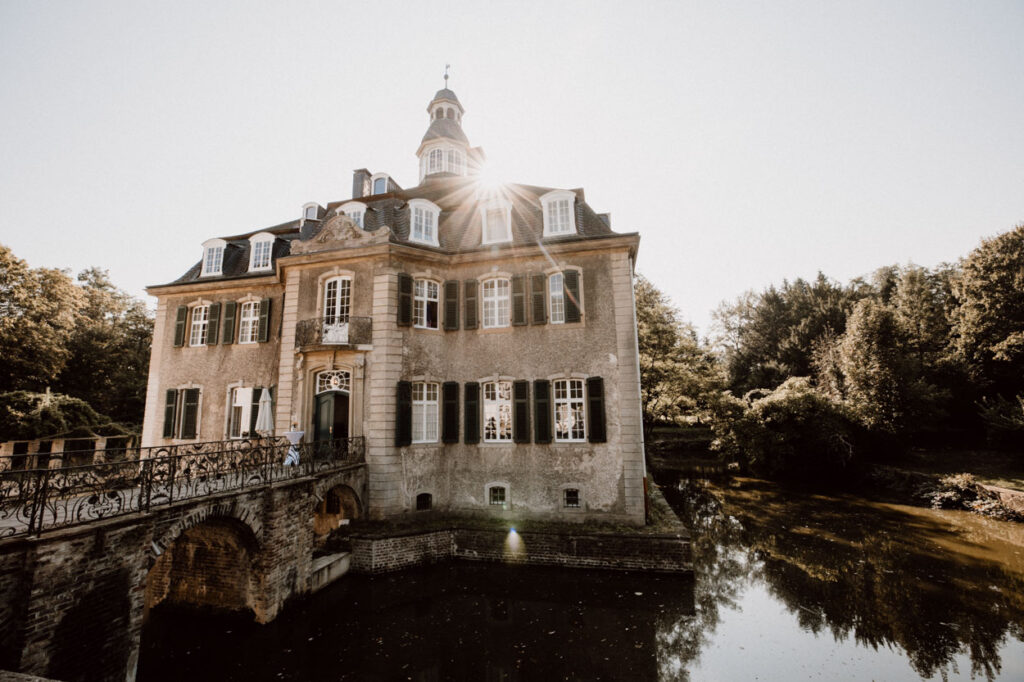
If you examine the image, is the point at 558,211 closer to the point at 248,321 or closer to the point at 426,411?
the point at 426,411

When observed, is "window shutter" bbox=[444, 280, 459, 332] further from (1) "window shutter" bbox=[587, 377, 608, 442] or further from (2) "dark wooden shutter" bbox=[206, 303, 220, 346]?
(2) "dark wooden shutter" bbox=[206, 303, 220, 346]

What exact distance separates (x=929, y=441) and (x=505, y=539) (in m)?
30.6

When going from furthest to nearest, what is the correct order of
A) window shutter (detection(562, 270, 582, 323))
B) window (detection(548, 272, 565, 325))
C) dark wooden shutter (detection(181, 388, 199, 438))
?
dark wooden shutter (detection(181, 388, 199, 438)) < window (detection(548, 272, 565, 325)) < window shutter (detection(562, 270, 582, 323))

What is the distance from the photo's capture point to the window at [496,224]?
15828 millimetres

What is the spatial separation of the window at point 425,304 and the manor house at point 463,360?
0.23 ft

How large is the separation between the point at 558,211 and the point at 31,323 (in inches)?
1154

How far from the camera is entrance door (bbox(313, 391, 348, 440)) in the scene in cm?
1448

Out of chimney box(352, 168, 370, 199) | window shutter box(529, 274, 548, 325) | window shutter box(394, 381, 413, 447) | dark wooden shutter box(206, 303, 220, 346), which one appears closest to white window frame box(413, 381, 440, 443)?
window shutter box(394, 381, 413, 447)

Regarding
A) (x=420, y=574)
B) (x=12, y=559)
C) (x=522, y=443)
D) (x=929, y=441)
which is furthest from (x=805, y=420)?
(x=12, y=559)

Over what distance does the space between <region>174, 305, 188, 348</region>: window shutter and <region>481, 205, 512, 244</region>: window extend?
12674mm

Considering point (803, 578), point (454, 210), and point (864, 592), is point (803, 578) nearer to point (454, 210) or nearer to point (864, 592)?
point (864, 592)

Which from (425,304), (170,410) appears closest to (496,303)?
(425,304)

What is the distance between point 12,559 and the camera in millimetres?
5098

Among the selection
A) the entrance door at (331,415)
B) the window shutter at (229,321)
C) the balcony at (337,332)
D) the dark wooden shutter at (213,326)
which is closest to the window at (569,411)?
the balcony at (337,332)
